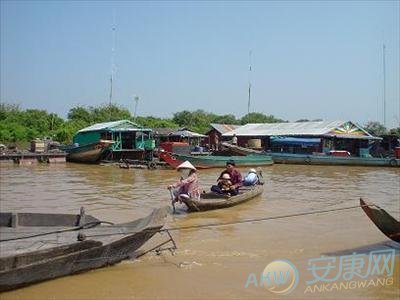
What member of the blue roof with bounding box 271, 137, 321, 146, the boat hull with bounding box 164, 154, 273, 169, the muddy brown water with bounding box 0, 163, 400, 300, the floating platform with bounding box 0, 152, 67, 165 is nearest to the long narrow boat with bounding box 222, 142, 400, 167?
the boat hull with bounding box 164, 154, 273, 169

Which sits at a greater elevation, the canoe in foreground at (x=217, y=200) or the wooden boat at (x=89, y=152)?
the wooden boat at (x=89, y=152)

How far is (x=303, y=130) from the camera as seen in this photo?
113ft

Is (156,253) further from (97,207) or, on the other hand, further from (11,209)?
(11,209)

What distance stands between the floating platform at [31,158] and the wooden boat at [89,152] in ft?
1.98

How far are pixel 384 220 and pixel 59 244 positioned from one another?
484cm

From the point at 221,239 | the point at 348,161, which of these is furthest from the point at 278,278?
the point at 348,161

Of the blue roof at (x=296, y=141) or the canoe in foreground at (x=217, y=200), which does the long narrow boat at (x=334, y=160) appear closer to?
the blue roof at (x=296, y=141)

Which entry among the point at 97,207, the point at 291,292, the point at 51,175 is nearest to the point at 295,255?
the point at 291,292

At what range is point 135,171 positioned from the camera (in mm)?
24578

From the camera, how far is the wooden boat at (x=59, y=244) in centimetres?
540

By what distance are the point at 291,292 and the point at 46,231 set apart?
360cm

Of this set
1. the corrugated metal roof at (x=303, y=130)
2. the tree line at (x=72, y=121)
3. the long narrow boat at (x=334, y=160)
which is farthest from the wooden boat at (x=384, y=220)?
the tree line at (x=72, y=121)

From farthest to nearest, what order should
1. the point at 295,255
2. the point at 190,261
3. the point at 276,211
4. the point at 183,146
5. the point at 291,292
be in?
the point at 183,146
the point at 276,211
the point at 295,255
the point at 190,261
the point at 291,292

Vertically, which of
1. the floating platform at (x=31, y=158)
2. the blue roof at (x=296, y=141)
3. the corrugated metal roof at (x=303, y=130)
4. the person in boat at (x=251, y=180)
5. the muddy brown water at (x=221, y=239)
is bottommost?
the muddy brown water at (x=221, y=239)
